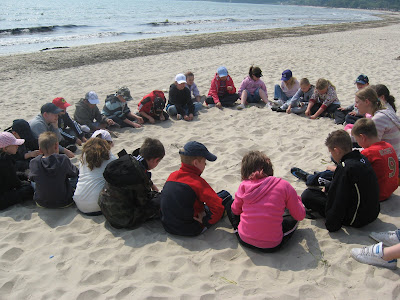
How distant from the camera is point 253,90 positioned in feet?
26.9

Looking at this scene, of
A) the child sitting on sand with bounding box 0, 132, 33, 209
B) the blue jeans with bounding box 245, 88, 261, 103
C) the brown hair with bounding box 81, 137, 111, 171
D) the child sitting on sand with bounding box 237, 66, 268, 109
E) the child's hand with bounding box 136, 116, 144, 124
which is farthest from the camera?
the blue jeans with bounding box 245, 88, 261, 103

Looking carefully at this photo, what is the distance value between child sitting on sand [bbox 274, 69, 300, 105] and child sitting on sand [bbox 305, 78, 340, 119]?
81 centimetres

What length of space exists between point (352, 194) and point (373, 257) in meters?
0.61

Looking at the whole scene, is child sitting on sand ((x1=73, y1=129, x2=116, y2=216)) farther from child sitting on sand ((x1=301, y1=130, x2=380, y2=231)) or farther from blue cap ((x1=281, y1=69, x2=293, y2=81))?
blue cap ((x1=281, y1=69, x2=293, y2=81))

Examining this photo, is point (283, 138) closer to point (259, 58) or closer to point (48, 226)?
point (48, 226)

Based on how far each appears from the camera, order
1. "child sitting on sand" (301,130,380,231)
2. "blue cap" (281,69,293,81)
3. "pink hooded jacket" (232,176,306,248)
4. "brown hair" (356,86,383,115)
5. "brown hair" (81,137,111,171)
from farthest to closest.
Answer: "blue cap" (281,69,293,81), "brown hair" (356,86,383,115), "brown hair" (81,137,111,171), "child sitting on sand" (301,130,380,231), "pink hooded jacket" (232,176,306,248)

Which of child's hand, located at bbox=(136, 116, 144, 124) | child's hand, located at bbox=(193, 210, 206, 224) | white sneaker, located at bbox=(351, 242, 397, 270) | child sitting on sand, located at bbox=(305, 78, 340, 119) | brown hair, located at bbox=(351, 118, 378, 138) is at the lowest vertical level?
child's hand, located at bbox=(136, 116, 144, 124)

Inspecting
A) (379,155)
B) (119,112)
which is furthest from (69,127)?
(379,155)

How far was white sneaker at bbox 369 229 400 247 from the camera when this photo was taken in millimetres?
3201

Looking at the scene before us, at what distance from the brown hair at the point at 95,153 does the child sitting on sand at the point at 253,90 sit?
4589mm

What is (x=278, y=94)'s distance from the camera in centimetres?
805

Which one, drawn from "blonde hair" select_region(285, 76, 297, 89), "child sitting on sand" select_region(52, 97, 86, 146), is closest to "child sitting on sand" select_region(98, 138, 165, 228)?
"child sitting on sand" select_region(52, 97, 86, 146)

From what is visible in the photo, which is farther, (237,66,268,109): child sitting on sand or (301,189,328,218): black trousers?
(237,66,268,109): child sitting on sand

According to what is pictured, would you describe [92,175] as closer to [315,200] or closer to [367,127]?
[315,200]
